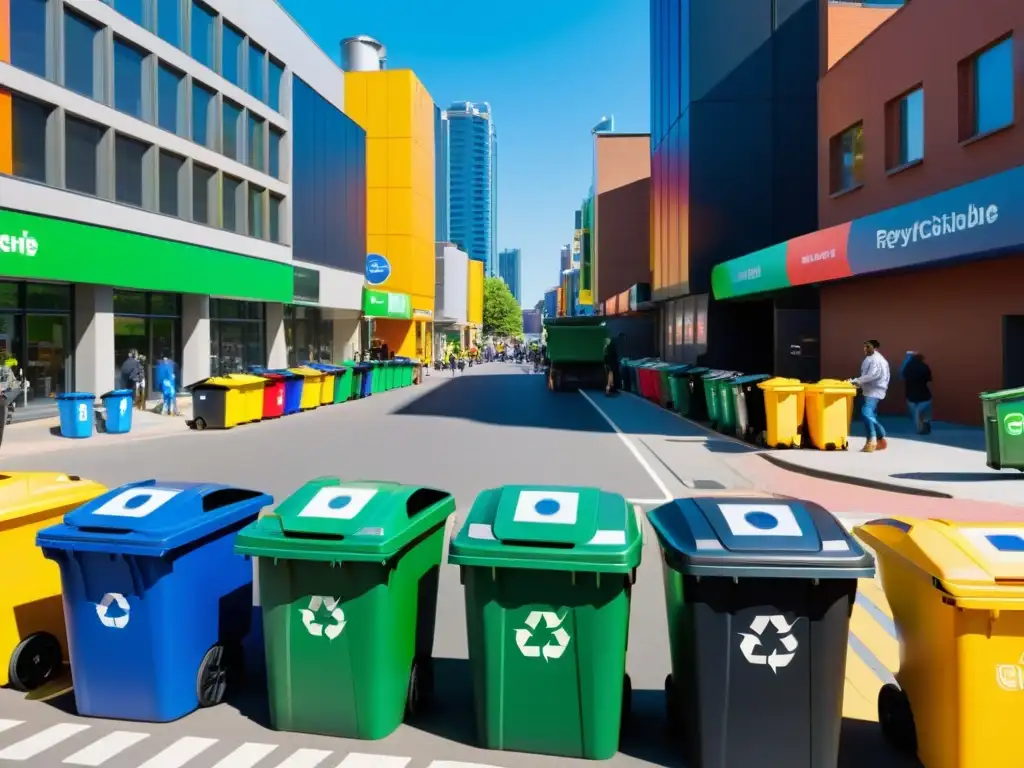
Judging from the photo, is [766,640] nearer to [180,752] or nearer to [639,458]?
[180,752]

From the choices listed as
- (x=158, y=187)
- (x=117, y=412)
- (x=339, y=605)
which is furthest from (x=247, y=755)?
(x=158, y=187)

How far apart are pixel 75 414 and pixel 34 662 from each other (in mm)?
14274

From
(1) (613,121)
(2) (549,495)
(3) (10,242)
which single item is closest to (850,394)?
(2) (549,495)

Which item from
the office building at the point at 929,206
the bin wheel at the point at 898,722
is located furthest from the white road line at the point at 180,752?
the office building at the point at 929,206

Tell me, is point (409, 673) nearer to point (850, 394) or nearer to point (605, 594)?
point (605, 594)

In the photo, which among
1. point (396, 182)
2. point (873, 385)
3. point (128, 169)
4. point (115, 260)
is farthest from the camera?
point (396, 182)

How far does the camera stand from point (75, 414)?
57.4ft

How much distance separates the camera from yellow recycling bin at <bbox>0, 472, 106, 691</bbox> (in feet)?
15.1

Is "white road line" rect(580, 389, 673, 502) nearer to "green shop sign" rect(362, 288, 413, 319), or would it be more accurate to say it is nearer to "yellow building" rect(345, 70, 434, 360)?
"green shop sign" rect(362, 288, 413, 319)

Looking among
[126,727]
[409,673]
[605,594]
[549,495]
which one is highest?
[549,495]

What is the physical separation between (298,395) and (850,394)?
16.2 meters

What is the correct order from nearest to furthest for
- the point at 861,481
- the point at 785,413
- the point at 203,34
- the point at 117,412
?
the point at 861,481 → the point at 785,413 → the point at 117,412 → the point at 203,34

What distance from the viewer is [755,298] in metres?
29.2

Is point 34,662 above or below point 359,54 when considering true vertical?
below
